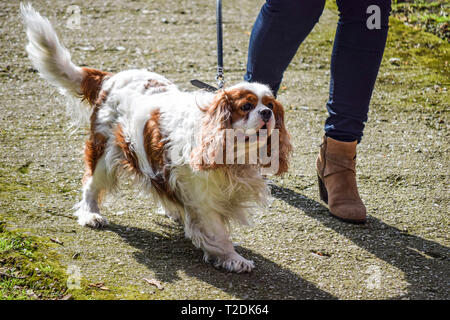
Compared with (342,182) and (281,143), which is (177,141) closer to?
(281,143)

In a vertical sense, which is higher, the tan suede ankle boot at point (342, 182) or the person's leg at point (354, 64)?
the person's leg at point (354, 64)

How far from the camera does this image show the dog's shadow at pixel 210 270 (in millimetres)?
2604

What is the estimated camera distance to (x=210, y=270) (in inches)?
110

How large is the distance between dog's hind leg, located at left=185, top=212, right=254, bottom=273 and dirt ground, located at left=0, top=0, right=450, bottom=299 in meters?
0.05

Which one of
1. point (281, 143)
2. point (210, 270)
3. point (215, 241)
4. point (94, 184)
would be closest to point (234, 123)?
point (281, 143)

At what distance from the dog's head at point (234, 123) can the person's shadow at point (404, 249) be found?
903 millimetres

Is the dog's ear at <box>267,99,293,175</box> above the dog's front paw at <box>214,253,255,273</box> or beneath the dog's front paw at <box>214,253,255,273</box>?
above

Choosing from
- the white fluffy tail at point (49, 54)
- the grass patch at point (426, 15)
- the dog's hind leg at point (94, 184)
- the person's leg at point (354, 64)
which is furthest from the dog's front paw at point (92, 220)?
the grass patch at point (426, 15)

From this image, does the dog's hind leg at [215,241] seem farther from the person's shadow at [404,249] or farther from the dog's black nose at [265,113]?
the person's shadow at [404,249]

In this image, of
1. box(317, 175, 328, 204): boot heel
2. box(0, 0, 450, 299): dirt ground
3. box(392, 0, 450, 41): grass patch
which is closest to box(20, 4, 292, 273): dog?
box(0, 0, 450, 299): dirt ground

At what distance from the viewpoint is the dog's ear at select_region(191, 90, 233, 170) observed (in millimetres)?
2566

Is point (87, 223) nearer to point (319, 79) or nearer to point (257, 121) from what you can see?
point (257, 121)

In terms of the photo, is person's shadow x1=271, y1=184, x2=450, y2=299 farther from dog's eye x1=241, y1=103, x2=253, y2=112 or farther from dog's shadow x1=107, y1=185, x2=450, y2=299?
dog's eye x1=241, y1=103, x2=253, y2=112

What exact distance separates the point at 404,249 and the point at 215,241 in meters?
1.03
